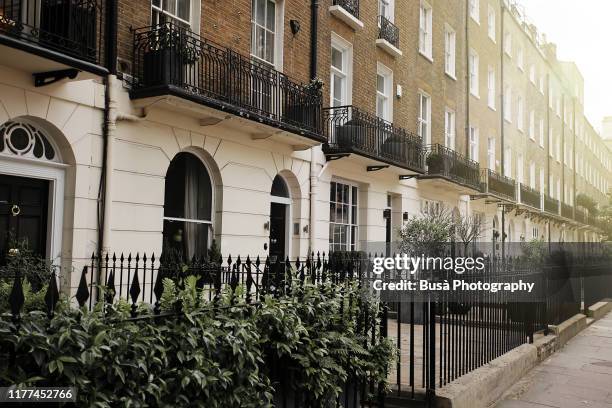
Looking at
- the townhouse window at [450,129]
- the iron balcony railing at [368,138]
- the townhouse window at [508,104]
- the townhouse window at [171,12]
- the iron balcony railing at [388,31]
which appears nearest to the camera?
the townhouse window at [171,12]

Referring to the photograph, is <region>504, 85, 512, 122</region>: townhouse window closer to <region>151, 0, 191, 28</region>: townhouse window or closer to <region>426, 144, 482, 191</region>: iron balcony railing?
<region>426, 144, 482, 191</region>: iron balcony railing

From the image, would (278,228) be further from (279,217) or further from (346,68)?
(346,68)

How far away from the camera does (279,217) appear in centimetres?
1322

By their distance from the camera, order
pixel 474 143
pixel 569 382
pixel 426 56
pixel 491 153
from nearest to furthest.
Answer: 1. pixel 569 382
2. pixel 426 56
3. pixel 474 143
4. pixel 491 153

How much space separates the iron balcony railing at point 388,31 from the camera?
1725 centimetres

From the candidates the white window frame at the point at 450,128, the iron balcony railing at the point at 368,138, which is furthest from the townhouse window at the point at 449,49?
the iron balcony railing at the point at 368,138

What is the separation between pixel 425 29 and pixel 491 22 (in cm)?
895

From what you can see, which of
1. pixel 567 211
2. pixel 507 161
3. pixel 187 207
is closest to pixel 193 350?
pixel 187 207

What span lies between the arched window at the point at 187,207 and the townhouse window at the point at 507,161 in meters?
21.4

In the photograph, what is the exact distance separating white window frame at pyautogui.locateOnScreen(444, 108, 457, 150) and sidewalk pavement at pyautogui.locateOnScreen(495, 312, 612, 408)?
1296 cm

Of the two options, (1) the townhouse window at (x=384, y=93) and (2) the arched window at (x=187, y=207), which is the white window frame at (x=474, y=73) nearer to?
(1) the townhouse window at (x=384, y=93)

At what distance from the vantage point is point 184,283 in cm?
337

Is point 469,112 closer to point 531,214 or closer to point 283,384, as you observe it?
point 531,214

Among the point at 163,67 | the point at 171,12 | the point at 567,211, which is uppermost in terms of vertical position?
the point at 171,12
